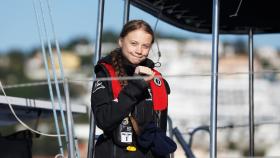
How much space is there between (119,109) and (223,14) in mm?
2227

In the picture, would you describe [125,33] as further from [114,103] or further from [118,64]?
[114,103]

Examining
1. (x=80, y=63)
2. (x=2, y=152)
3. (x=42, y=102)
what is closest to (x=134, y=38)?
(x=2, y=152)

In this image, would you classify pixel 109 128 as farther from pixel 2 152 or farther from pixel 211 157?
pixel 2 152

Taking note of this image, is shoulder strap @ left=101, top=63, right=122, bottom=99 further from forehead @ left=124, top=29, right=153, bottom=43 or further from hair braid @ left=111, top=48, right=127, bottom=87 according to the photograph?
forehead @ left=124, top=29, right=153, bottom=43

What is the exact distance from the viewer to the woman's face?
420cm

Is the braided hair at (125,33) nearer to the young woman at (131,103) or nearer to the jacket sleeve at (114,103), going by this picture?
the young woman at (131,103)

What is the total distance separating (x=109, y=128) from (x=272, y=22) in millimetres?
2664

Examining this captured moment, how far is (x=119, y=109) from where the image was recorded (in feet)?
13.2

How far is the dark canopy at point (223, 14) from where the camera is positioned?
587 cm

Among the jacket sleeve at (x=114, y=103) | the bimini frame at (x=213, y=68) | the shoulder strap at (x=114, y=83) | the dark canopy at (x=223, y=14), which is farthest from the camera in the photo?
the dark canopy at (x=223, y=14)

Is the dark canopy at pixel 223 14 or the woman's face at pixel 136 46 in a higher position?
the dark canopy at pixel 223 14

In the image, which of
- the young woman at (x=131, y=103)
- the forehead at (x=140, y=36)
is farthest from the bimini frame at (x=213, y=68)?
→ the forehead at (x=140, y=36)

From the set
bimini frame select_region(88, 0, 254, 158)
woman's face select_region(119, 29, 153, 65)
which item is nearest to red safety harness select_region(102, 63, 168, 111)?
woman's face select_region(119, 29, 153, 65)

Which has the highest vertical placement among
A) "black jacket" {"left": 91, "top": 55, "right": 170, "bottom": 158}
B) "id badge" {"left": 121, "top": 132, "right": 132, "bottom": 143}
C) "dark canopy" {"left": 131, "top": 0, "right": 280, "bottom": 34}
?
"dark canopy" {"left": 131, "top": 0, "right": 280, "bottom": 34}
